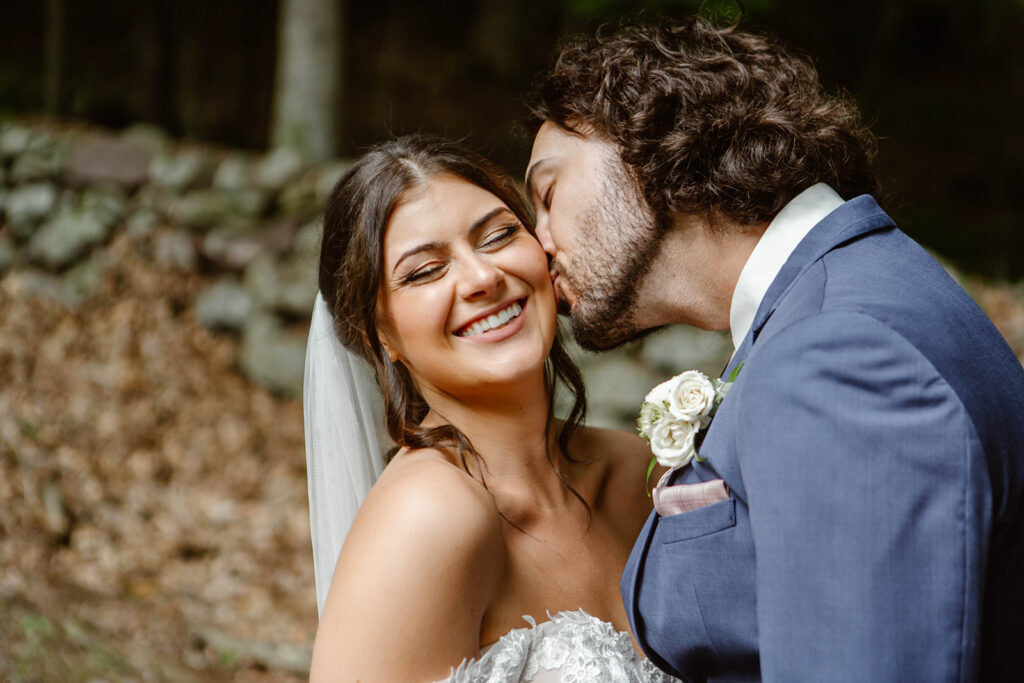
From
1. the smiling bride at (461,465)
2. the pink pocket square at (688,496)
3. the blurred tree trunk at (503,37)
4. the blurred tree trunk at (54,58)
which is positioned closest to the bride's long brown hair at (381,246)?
the smiling bride at (461,465)

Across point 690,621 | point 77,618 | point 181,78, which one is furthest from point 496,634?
point 181,78

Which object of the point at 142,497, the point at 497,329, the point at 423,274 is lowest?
the point at 142,497

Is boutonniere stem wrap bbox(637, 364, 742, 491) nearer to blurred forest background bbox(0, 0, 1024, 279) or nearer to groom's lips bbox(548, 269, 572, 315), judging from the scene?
groom's lips bbox(548, 269, 572, 315)

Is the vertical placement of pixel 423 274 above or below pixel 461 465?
above

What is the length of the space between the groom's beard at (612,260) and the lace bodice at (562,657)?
2.76 ft

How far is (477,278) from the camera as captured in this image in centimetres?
253

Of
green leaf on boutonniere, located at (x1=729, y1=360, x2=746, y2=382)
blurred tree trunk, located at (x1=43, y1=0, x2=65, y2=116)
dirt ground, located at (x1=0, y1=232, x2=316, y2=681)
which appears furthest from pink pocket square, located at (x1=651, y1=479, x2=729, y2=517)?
blurred tree trunk, located at (x1=43, y1=0, x2=65, y2=116)

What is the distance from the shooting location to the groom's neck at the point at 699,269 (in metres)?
2.53

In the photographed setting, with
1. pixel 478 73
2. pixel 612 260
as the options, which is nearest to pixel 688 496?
pixel 612 260

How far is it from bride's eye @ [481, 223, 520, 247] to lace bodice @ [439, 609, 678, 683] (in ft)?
3.32

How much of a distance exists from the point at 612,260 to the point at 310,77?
6727 mm

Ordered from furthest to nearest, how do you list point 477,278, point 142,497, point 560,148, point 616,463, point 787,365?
point 142,497 < point 616,463 < point 560,148 < point 477,278 < point 787,365

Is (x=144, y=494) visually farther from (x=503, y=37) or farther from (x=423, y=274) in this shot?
(x=503, y=37)

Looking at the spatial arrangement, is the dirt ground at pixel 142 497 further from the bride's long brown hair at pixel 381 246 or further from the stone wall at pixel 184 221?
the bride's long brown hair at pixel 381 246
